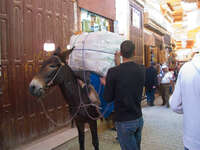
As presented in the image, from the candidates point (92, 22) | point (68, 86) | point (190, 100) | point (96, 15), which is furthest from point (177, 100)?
point (96, 15)

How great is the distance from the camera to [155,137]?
5.19 metres

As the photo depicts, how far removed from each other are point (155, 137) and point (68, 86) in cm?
295

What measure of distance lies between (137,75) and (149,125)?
13.7 feet

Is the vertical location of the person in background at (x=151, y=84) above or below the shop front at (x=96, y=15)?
below

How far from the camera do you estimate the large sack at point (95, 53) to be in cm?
379

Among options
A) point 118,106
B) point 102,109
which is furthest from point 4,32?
point 118,106

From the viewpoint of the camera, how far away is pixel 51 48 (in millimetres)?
5051

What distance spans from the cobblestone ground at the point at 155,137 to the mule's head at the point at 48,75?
77.9 inches

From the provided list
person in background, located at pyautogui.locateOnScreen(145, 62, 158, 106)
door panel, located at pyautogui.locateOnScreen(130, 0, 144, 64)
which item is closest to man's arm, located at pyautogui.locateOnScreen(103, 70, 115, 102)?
person in background, located at pyautogui.locateOnScreen(145, 62, 158, 106)

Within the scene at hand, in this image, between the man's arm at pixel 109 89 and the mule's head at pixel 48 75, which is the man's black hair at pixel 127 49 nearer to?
the man's arm at pixel 109 89

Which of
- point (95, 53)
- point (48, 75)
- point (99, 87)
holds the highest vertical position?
point (95, 53)

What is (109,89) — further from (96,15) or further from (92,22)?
(96,15)

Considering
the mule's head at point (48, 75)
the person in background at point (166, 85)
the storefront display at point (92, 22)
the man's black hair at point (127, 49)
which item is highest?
the storefront display at point (92, 22)

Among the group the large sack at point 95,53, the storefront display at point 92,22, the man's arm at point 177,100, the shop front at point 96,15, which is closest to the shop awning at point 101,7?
the shop front at point 96,15
